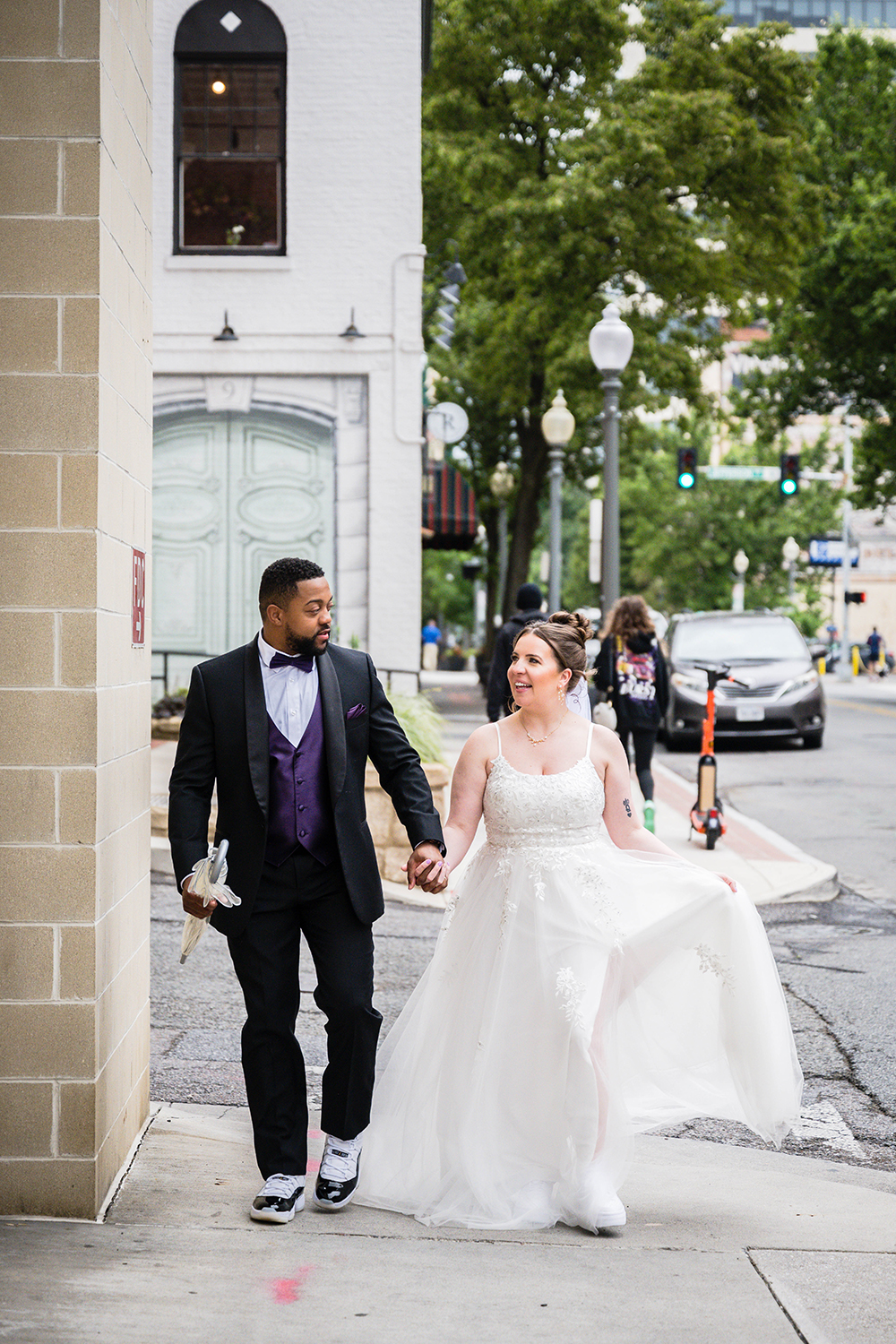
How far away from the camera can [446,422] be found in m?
20.0

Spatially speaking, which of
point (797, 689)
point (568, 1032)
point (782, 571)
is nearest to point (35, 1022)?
point (568, 1032)

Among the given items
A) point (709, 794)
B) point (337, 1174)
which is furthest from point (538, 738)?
point (709, 794)

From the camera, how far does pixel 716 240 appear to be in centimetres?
2572

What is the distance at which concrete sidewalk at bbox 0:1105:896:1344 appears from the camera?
11.0 ft

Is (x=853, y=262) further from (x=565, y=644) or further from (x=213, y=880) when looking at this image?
(x=213, y=880)

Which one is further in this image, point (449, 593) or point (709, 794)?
point (449, 593)

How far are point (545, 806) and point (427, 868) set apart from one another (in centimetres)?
42

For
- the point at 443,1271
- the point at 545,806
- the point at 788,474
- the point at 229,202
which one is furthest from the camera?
the point at 788,474

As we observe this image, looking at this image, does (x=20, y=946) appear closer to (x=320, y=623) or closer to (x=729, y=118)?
(x=320, y=623)

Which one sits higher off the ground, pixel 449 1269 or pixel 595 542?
pixel 595 542

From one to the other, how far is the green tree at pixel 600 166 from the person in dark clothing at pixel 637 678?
43.5 ft

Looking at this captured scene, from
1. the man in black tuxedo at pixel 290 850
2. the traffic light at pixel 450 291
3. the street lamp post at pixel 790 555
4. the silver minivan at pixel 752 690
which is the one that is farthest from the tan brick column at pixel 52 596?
the street lamp post at pixel 790 555

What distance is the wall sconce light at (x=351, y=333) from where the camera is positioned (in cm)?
1530

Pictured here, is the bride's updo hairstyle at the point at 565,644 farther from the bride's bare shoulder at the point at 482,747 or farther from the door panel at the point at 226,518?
the door panel at the point at 226,518
